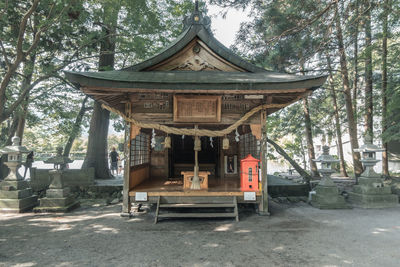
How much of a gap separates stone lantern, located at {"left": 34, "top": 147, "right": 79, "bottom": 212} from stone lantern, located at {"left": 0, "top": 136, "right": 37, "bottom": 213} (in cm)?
57

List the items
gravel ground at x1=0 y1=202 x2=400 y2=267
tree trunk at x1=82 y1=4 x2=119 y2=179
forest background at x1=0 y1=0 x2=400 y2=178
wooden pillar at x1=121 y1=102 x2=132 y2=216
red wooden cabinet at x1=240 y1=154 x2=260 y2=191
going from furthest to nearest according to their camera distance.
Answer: tree trunk at x1=82 y1=4 x2=119 y2=179
forest background at x1=0 y1=0 x2=400 y2=178
red wooden cabinet at x1=240 y1=154 x2=260 y2=191
wooden pillar at x1=121 y1=102 x2=132 y2=216
gravel ground at x1=0 y1=202 x2=400 y2=267

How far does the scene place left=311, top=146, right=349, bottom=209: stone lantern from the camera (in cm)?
743

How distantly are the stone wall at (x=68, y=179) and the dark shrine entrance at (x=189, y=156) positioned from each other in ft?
11.8

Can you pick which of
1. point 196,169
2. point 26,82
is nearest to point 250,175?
point 196,169

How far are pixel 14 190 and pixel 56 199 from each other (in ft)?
4.59

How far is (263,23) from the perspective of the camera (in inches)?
488

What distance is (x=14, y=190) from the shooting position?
23.7 ft

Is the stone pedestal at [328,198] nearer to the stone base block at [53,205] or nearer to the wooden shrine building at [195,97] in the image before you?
the wooden shrine building at [195,97]

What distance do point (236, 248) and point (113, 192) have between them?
713 centimetres

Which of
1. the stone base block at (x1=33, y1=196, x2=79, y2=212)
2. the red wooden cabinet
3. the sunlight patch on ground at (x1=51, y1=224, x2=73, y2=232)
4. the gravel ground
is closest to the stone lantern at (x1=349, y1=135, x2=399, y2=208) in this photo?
the gravel ground

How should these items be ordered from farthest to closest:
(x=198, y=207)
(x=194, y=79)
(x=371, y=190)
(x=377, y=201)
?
1. (x=371, y=190)
2. (x=377, y=201)
3. (x=198, y=207)
4. (x=194, y=79)

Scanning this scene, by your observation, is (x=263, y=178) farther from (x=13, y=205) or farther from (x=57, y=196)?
(x=13, y=205)

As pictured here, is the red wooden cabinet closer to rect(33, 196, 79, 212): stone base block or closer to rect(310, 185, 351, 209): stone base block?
rect(310, 185, 351, 209): stone base block

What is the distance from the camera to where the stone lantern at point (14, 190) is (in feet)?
23.1
